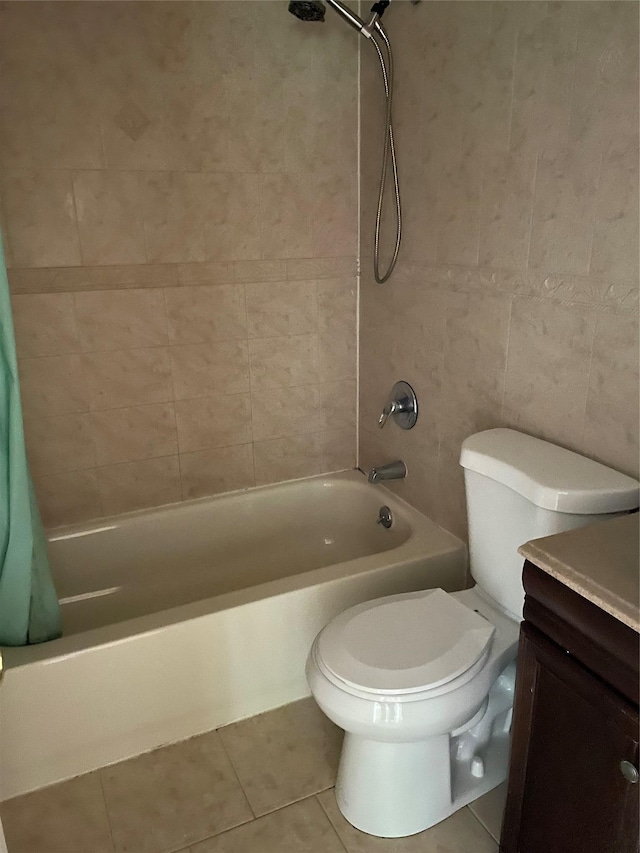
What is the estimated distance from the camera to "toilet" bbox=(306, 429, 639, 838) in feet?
4.58

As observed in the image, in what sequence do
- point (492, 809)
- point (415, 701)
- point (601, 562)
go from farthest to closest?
point (492, 809) < point (415, 701) < point (601, 562)

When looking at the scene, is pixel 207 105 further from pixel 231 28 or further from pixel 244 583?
pixel 244 583

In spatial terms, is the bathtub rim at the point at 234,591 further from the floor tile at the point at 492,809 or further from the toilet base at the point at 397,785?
the floor tile at the point at 492,809

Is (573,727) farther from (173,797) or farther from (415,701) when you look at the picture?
(173,797)

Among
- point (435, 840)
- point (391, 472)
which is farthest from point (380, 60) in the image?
point (435, 840)

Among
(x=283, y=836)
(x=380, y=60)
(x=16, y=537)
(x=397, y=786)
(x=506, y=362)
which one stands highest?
(x=380, y=60)

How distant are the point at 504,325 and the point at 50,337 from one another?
1397mm

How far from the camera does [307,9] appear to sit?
194 cm

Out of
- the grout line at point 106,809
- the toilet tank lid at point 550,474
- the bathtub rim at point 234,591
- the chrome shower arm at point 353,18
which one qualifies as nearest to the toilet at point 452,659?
the toilet tank lid at point 550,474

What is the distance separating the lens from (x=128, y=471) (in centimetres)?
232

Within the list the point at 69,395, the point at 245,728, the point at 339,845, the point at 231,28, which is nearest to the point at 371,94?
the point at 231,28

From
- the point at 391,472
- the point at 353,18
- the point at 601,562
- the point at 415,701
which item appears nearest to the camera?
the point at 601,562

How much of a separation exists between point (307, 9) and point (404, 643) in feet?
5.93

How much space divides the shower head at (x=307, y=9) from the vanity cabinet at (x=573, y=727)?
173 centimetres
